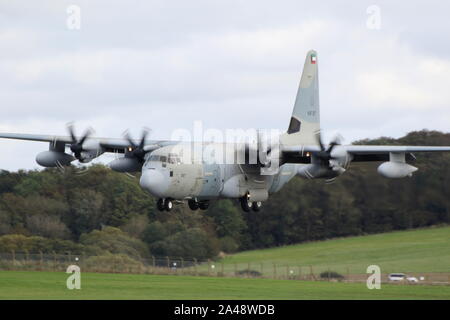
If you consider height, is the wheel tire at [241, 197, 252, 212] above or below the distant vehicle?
above

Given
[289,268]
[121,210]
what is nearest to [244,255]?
[289,268]

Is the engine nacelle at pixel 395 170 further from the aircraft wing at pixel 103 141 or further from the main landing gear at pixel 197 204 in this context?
the aircraft wing at pixel 103 141

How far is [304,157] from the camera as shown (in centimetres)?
5381

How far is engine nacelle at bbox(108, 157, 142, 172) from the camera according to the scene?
5288cm

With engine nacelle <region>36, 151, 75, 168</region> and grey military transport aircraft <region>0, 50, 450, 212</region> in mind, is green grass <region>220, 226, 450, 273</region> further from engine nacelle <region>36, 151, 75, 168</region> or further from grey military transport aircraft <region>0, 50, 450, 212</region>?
engine nacelle <region>36, 151, 75, 168</region>

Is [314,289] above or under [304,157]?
under

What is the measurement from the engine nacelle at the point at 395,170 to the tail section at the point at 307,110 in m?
8.58

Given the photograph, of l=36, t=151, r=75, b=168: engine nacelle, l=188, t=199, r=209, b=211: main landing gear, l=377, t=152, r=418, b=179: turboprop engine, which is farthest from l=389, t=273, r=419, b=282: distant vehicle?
l=36, t=151, r=75, b=168: engine nacelle

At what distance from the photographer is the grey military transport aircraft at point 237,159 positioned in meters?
48.4

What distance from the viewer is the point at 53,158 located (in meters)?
54.9

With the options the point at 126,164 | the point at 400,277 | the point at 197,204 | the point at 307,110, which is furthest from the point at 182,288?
the point at 400,277

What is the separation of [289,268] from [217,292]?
56.0ft

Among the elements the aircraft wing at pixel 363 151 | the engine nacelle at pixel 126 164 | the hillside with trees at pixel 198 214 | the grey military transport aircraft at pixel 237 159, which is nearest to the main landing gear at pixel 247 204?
the grey military transport aircraft at pixel 237 159
